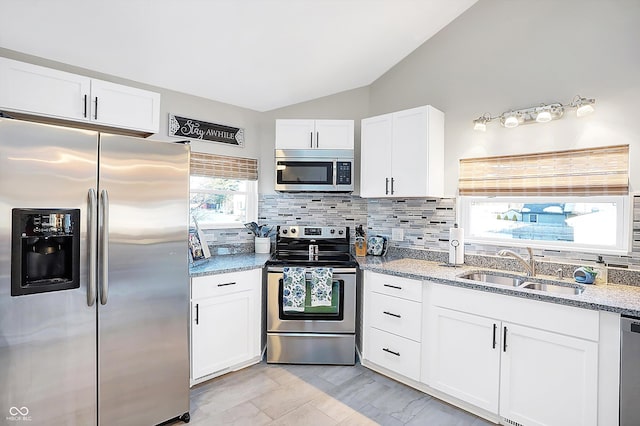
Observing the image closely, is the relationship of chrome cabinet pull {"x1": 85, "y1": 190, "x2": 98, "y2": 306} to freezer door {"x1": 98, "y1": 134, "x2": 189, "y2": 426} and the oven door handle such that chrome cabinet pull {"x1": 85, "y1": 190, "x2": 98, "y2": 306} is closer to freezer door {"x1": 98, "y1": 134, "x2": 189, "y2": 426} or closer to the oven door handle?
freezer door {"x1": 98, "y1": 134, "x2": 189, "y2": 426}

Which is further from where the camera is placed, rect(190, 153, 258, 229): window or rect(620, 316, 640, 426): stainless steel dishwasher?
rect(190, 153, 258, 229): window

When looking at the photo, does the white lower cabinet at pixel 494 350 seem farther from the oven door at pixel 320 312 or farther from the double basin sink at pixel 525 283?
the double basin sink at pixel 525 283

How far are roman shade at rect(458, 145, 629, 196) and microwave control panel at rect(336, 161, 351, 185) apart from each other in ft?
3.16

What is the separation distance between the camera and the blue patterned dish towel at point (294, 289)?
109 inches

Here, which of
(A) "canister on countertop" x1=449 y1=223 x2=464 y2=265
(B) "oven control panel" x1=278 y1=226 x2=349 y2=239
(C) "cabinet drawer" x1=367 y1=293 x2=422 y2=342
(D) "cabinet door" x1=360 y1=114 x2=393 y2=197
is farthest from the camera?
(B) "oven control panel" x1=278 y1=226 x2=349 y2=239

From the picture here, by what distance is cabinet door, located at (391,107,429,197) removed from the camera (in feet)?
9.02

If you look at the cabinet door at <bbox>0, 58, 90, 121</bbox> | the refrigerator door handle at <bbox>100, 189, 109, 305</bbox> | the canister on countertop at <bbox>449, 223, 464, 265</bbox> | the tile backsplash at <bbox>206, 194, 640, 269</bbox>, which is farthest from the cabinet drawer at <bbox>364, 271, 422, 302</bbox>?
the cabinet door at <bbox>0, 58, 90, 121</bbox>

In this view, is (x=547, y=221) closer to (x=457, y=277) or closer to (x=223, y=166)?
(x=457, y=277)

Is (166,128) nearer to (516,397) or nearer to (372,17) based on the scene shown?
(372,17)

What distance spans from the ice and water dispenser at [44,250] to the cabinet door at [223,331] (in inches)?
34.4

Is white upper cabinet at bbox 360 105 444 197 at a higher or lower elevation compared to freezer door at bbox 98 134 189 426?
higher

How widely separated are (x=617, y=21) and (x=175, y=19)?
277 cm

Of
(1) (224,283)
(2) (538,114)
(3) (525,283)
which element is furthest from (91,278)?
(2) (538,114)

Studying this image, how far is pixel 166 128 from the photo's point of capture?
294 centimetres
